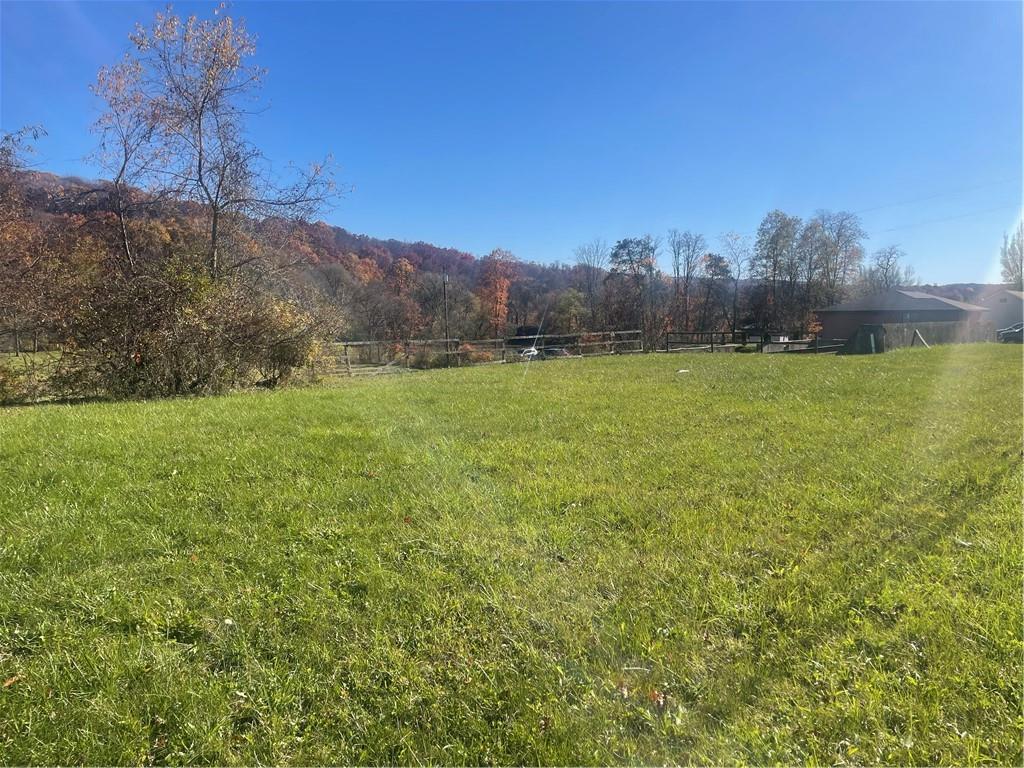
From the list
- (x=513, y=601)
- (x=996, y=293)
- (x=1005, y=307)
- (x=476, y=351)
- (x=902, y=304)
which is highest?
(x=996, y=293)

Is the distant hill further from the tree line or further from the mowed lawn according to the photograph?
the mowed lawn

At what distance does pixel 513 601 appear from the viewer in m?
2.54

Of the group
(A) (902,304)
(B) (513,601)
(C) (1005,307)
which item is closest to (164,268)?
(B) (513,601)

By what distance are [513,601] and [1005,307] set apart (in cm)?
6023

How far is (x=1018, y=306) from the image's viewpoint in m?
43.1

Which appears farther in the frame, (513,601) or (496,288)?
(496,288)

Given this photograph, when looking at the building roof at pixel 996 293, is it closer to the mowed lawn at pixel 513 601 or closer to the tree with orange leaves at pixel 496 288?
the tree with orange leaves at pixel 496 288

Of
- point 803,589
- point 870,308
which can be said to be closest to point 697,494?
point 803,589

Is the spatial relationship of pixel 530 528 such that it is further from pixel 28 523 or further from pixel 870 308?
pixel 870 308

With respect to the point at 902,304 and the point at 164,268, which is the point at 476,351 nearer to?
the point at 164,268

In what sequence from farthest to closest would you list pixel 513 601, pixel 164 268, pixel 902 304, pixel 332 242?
pixel 902 304
pixel 332 242
pixel 164 268
pixel 513 601

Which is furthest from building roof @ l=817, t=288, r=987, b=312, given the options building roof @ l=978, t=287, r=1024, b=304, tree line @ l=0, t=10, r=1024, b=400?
tree line @ l=0, t=10, r=1024, b=400

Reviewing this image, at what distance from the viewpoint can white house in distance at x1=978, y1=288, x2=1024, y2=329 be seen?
42.7 metres

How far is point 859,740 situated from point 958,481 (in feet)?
10.7
